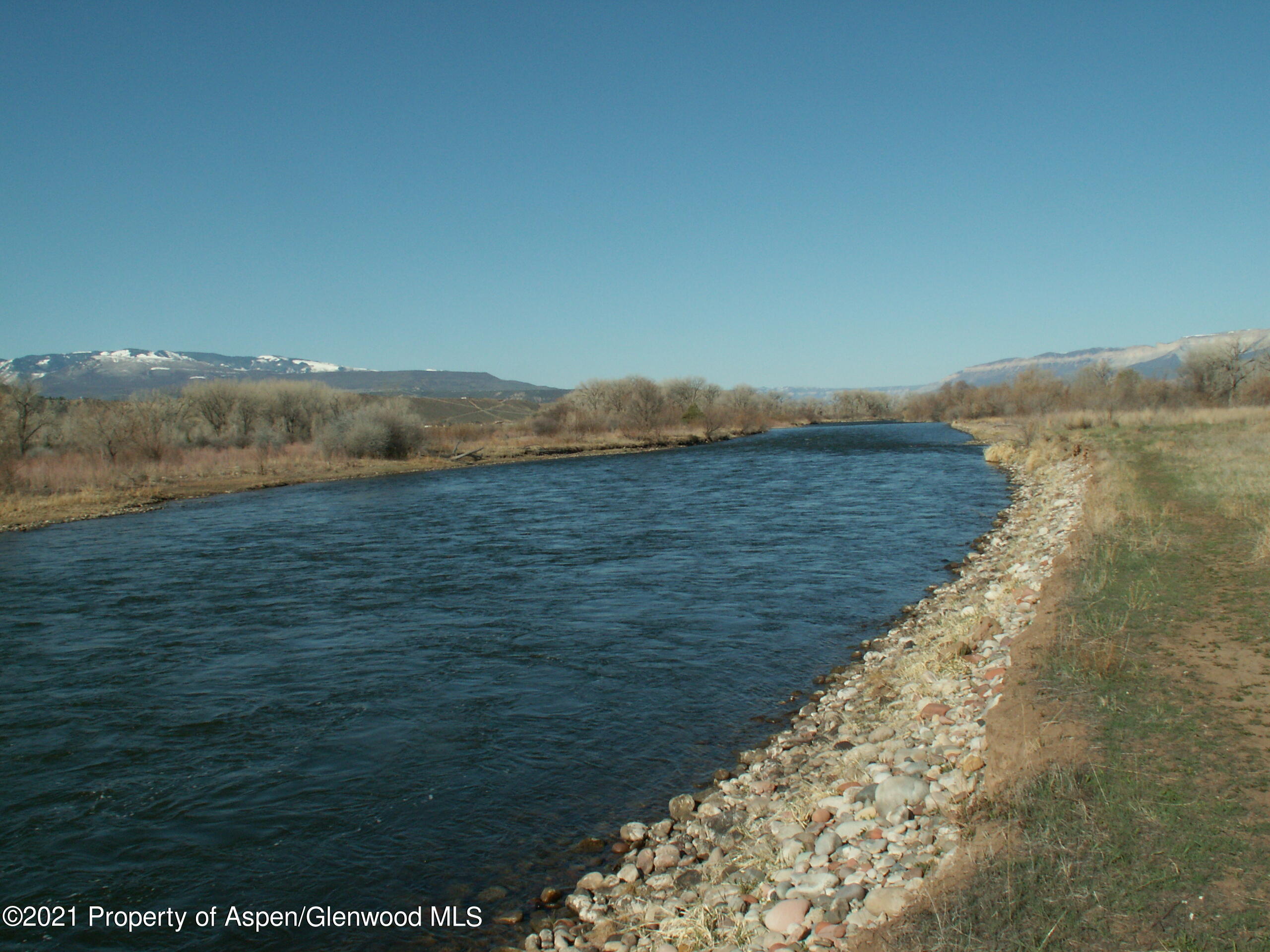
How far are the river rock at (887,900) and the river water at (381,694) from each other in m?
2.54

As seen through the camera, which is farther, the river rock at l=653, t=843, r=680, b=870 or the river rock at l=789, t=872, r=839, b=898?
the river rock at l=653, t=843, r=680, b=870

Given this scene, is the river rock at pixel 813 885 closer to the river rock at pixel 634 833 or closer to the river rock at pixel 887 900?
the river rock at pixel 887 900

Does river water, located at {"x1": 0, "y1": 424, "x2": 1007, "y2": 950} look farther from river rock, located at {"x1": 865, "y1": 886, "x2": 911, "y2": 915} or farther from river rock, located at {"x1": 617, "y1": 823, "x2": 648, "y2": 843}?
river rock, located at {"x1": 865, "y1": 886, "x2": 911, "y2": 915}

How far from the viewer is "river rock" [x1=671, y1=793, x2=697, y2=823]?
22.7 feet

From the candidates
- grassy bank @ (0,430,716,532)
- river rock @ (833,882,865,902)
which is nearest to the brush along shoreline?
river rock @ (833,882,865,902)

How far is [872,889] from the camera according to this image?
4.87 meters

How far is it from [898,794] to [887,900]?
5.19ft

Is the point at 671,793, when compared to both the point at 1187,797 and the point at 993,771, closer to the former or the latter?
the point at 993,771

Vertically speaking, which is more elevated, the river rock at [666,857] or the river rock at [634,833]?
the river rock at [666,857]

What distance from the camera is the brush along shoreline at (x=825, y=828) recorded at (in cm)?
485

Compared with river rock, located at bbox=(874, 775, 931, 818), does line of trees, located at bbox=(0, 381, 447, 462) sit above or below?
above

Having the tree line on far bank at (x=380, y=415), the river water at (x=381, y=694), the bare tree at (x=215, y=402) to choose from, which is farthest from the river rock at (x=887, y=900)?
the bare tree at (x=215, y=402)

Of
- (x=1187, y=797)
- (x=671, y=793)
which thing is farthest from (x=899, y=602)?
(x=1187, y=797)

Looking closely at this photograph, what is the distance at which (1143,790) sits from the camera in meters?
5.08
